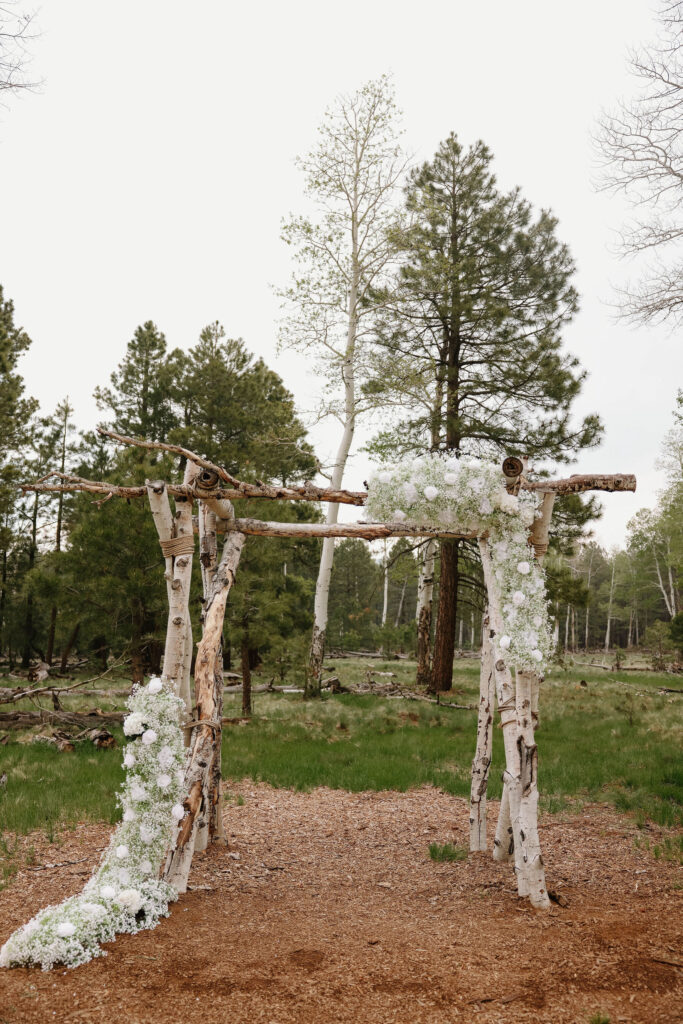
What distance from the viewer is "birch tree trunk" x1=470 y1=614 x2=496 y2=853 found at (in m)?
6.09

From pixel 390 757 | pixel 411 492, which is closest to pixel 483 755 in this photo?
pixel 411 492

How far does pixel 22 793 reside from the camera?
7.68m

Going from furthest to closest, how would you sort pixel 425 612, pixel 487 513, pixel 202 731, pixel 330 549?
pixel 425 612 < pixel 330 549 < pixel 487 513 < pixel 202 731

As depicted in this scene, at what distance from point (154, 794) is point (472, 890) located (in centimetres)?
273

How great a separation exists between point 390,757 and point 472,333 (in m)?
10.5

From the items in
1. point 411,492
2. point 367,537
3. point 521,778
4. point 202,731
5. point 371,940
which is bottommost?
point 371,940

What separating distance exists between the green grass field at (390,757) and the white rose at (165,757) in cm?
259

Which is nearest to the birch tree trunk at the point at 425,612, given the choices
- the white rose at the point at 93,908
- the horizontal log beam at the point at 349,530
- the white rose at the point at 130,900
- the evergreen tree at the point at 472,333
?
the evergreen tree at the point at 472,333

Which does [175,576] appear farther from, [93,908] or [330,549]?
[330,549]

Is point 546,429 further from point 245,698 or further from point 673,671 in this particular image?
point 673,671

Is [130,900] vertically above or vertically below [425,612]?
below

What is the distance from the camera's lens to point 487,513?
5387 millimetres

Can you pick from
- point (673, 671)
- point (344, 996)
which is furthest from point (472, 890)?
point (673, 671)

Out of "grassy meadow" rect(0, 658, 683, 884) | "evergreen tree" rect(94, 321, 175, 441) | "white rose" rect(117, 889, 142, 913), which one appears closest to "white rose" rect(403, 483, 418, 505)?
"white rose" rect(117, 889, 142, 913)
